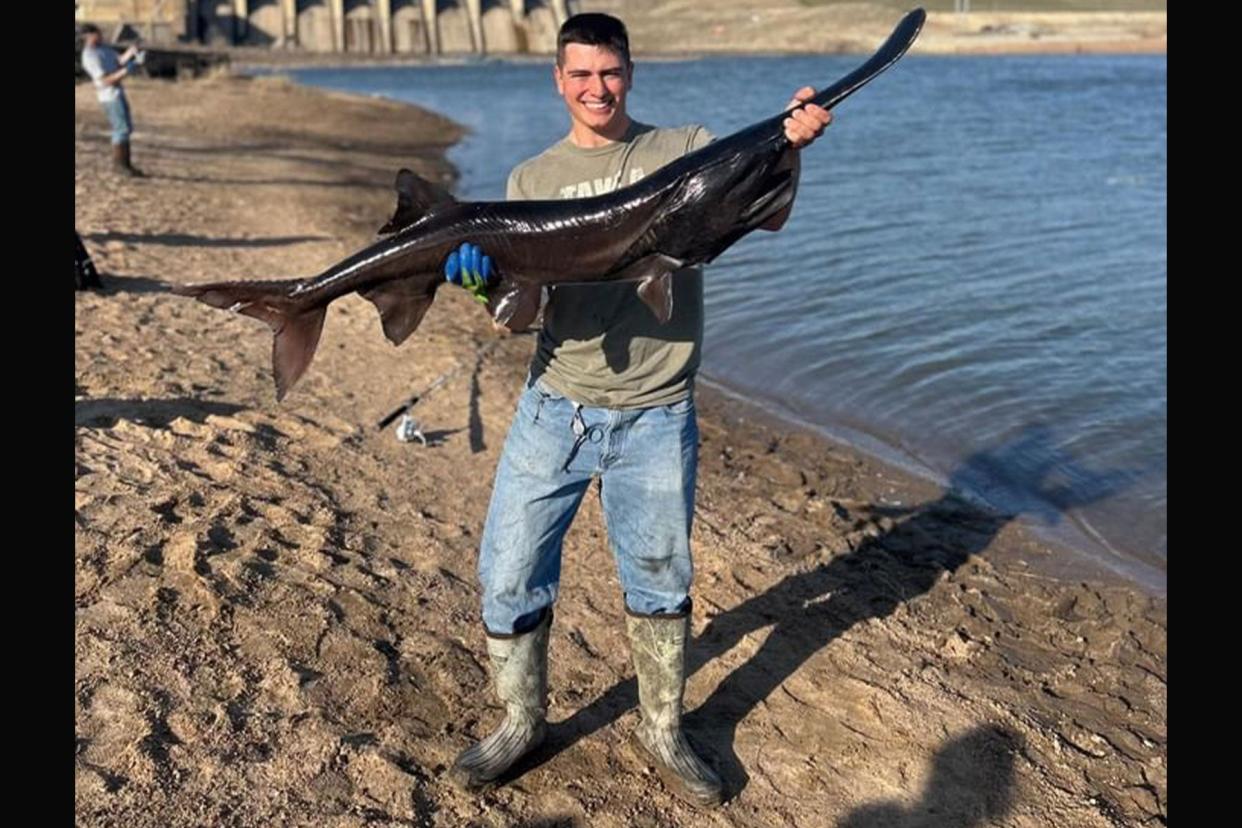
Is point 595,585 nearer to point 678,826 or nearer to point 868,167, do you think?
point 678,826

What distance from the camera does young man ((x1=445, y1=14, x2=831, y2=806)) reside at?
378 centimetres

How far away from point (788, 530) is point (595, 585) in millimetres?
1559

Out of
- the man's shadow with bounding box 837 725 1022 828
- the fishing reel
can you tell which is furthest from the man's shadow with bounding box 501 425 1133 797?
the fishing reel

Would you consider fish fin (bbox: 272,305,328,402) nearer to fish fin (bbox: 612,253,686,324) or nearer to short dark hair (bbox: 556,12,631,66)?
fish fin (bbox: 612,253,686,324)

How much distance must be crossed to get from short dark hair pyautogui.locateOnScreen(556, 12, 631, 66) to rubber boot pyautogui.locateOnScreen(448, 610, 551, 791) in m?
2.08

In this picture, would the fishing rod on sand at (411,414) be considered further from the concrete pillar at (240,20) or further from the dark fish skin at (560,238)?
the concrete pillar at (240,20)

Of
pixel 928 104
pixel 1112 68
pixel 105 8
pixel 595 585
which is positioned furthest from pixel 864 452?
pixel 105 8

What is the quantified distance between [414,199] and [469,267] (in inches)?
14.8

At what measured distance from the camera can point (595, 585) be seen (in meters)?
5.71

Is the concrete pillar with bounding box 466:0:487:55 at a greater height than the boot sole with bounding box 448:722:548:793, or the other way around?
the concrete pillar with bounding box 466:0:487:55

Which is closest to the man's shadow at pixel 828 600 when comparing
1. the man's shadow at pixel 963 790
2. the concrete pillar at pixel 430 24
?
the man's shadow at pixel 963 790

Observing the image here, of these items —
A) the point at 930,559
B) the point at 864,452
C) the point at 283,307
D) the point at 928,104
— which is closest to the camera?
the point at 283,307

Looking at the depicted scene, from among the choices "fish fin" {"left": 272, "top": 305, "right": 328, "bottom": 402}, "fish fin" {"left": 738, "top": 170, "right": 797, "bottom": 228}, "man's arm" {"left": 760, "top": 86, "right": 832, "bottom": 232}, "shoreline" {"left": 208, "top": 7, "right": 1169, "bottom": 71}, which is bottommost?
"fish fin" {"left": 272, "top": 305, "right": 328, "bottom": 402}

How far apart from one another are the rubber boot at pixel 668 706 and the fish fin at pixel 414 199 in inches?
67.4
